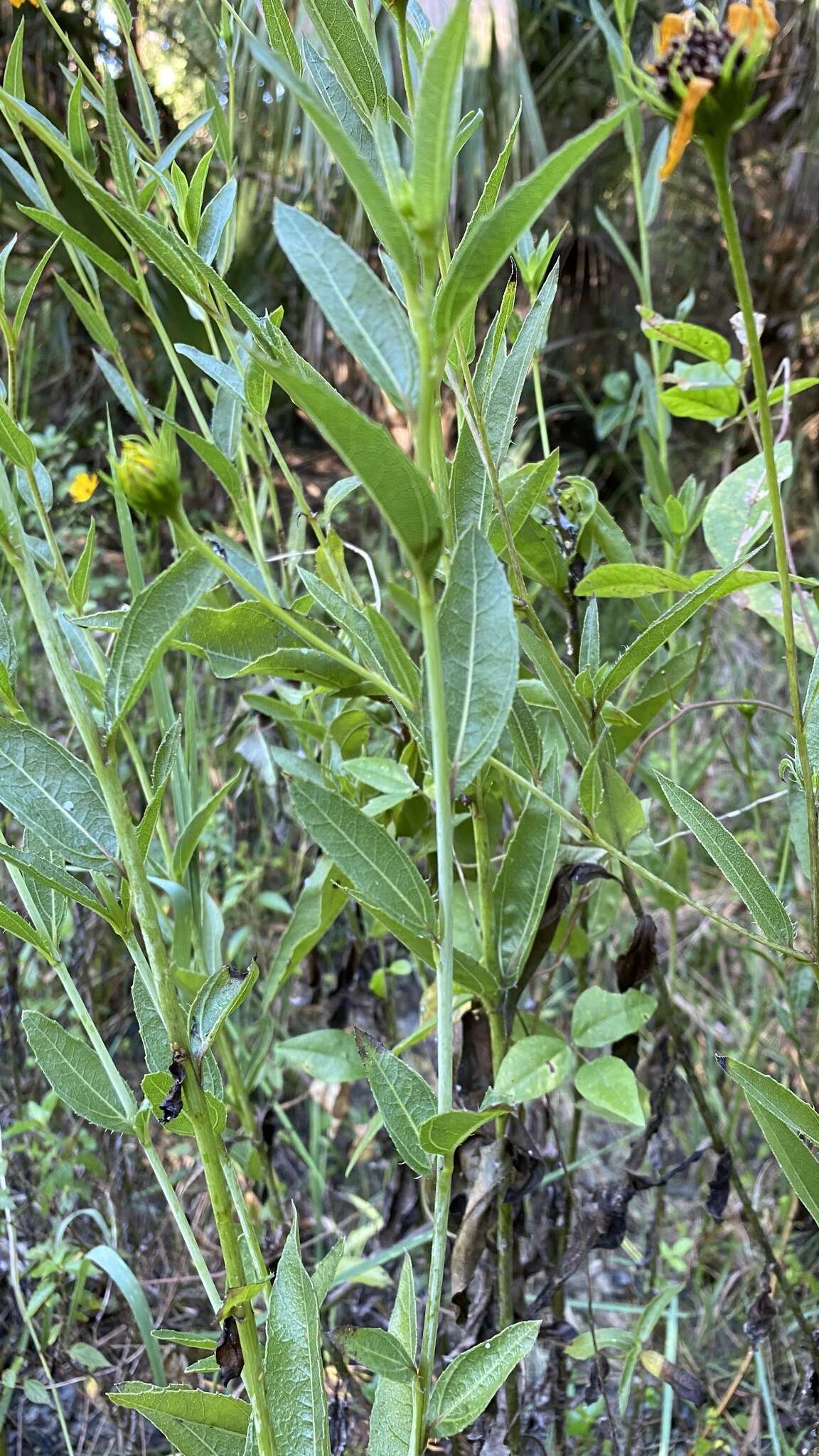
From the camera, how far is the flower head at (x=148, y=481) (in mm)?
221

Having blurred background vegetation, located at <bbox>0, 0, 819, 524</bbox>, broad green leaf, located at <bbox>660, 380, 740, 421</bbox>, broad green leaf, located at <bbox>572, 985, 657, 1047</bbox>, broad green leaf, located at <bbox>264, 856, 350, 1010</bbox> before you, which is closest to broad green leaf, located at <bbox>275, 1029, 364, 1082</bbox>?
broad green leaf, located at <bbox>264, 856, 350, 1010</bbox>

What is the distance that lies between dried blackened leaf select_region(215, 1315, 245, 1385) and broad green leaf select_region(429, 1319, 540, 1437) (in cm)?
6

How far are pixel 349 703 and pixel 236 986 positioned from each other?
0.67 feet

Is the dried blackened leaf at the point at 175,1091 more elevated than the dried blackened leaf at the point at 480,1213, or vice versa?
the dried blackened leaf at the point at 175,1091

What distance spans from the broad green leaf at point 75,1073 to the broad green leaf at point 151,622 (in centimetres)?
14

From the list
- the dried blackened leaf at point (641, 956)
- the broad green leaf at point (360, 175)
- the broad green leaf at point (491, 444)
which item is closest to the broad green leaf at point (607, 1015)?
the dried blackened leaf at point (641, 956)

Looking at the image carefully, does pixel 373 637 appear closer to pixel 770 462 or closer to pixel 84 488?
pixel 770 462

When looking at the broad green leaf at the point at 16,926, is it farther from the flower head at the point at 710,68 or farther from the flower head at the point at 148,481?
the flower head at the point at 710,68

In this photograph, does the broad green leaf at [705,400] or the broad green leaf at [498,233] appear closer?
the broad green leaf at [498,233]

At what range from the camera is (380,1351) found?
0.95 ft

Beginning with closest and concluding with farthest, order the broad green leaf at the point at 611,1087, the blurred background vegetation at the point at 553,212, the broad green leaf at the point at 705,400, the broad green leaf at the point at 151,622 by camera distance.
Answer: the broad green leaf at the point at 151,622 < the broad green leaf at the point at 611,1087 < the broad green leaf at the point at 705,400 < the blurred background vegetation at the point at 553,212

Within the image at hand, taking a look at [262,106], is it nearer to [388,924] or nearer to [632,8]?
[632,8]

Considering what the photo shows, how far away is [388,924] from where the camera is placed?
1.04ft

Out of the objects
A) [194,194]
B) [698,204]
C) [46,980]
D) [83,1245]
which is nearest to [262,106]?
[698,204]
